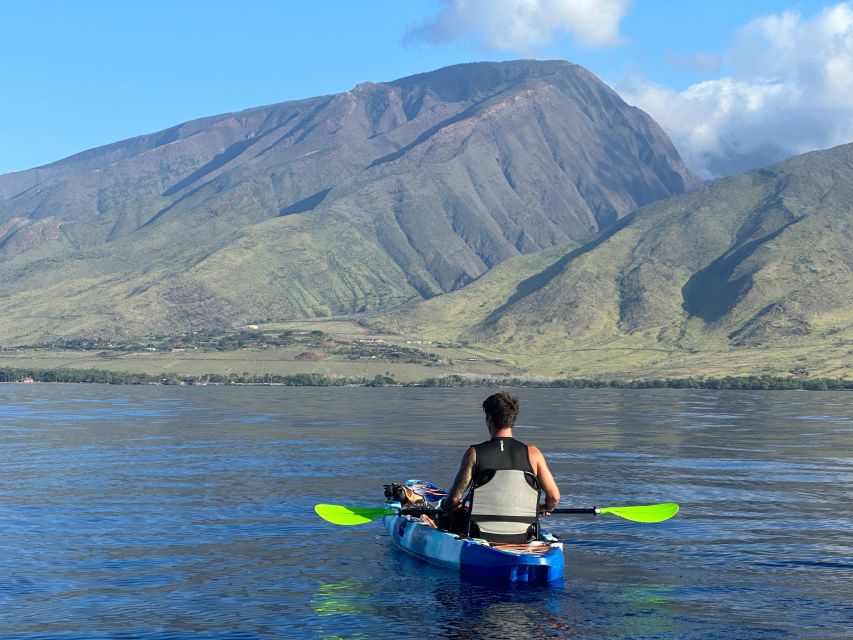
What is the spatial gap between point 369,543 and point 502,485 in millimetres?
13547

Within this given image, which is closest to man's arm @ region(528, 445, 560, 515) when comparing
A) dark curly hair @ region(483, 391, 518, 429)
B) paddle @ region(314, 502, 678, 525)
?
dark curly hair @ region(483, 391, 518, 429)

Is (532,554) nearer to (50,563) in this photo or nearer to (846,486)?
(50,563)

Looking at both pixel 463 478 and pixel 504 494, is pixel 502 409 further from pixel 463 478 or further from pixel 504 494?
pixel 504 494

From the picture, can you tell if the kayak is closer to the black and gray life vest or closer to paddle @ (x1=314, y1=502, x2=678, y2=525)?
the black and gray life vest

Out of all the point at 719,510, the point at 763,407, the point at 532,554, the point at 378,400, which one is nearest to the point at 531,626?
the point at 532,554

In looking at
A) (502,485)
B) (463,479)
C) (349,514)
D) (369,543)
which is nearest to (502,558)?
(502,485)

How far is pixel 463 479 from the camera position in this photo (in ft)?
95.6

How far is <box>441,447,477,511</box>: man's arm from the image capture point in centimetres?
2880

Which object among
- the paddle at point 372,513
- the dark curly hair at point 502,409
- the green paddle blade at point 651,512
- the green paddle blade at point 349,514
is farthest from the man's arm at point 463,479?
the green paddle blade at point 651,512

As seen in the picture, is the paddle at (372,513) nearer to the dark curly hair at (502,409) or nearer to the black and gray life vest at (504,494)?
the black and gray life vest at (504,494)

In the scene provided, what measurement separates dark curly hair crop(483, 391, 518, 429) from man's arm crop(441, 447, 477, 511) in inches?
51.5

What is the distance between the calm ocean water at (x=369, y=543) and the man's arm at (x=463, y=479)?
9.55ft

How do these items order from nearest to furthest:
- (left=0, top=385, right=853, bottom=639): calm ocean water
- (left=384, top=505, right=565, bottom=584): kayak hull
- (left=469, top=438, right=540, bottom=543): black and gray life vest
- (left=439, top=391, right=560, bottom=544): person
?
1. (left=439, top=391, right=560, bottom=544): person
2. (left=469, top=438, right=540, bottom=543): black and gray life vest
3. (left=0, top=385, right=853, bottom=639): calm ocean water
4. (left=384, top=505, right=565, bottom=584): kayak hull

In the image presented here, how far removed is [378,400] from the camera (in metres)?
168
